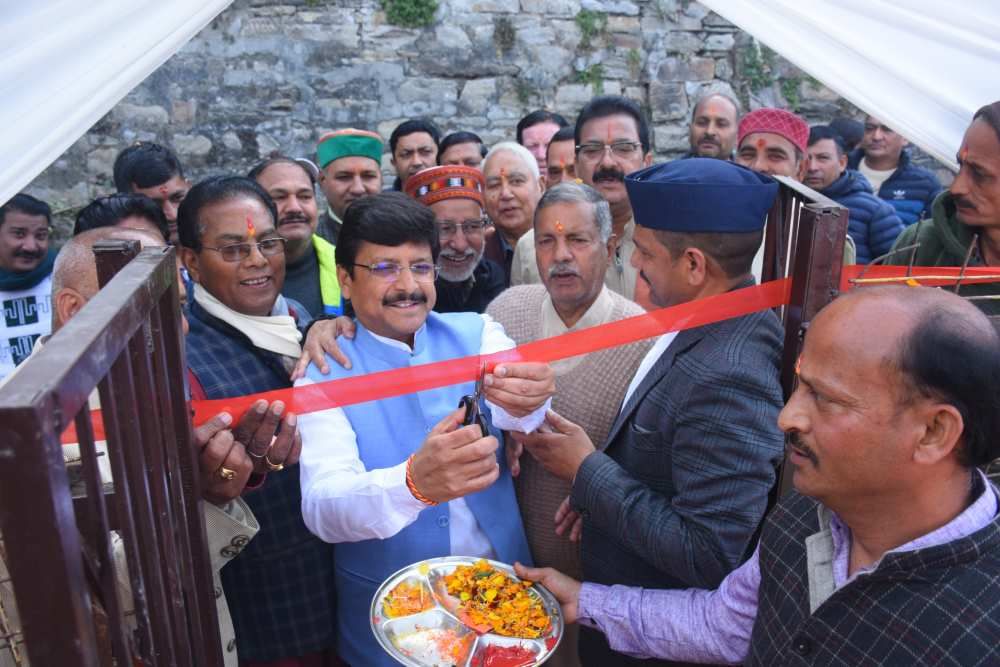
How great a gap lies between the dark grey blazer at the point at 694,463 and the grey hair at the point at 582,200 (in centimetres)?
84

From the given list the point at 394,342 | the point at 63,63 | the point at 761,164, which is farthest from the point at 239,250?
the point at 761,164

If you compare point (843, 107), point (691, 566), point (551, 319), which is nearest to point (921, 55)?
point (551, 319)

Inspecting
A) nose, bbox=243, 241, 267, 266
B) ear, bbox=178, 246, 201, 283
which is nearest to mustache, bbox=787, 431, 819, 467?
nose, bbox=243, 241, 267, 266

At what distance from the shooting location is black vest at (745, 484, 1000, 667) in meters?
1.15

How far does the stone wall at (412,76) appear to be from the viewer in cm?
668

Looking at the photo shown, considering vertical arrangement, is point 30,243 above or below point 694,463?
below

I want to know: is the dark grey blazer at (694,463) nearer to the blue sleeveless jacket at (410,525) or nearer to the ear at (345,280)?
the blue sleeveless jacket at (410,525)

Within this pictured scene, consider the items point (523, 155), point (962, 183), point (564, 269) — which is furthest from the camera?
point (523, 155)

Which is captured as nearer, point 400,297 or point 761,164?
point 400,297

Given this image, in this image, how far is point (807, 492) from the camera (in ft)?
4.38

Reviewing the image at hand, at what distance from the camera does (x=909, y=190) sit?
5523 millimetres

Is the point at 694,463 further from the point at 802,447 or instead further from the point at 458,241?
the point at 458,241

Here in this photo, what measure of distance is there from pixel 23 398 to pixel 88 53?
1.41 meters

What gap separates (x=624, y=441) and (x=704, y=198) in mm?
677
